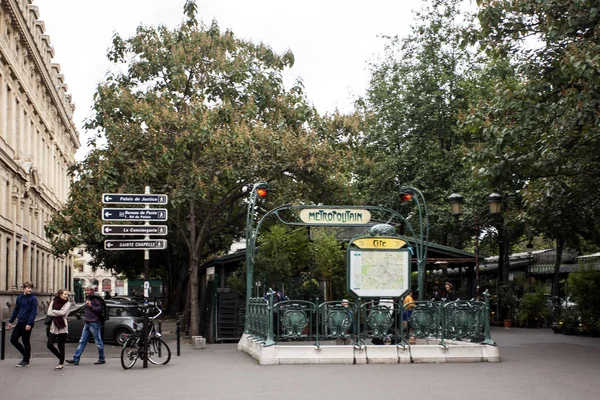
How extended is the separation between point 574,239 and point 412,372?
1334 centimetres

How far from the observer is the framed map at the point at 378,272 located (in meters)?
17.6

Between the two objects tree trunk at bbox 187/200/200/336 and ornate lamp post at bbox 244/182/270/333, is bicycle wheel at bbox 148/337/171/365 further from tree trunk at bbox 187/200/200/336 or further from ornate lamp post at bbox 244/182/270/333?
tree trunk at bbox 187/200/200/336

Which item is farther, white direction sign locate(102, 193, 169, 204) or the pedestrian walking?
white direction sign locate(102, 193, 169, 204)

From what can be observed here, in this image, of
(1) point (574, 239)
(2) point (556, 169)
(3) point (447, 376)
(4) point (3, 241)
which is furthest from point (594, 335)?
(4) point (3, 241)

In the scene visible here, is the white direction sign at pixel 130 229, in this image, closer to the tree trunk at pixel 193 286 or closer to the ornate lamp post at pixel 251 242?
the ornate lamp post at pixel 251 242

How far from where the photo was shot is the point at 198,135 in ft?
76.8

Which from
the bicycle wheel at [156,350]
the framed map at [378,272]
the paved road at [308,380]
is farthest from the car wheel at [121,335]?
the framed map at [378,272]

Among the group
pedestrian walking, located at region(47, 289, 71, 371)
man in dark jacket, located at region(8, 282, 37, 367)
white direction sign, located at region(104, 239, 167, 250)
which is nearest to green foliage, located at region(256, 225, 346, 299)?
white direction sign, located at region(104, 239, 167, 250)

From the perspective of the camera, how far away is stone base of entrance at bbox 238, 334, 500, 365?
15938 mm

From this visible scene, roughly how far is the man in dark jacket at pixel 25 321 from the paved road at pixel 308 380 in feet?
1.31

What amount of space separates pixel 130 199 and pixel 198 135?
699 cm

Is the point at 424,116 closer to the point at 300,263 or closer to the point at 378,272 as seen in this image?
the point at 300,263

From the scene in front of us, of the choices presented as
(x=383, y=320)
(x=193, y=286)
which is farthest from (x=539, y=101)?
(x=193, y=286)

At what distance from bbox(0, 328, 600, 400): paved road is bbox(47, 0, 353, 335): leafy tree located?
748 cm
